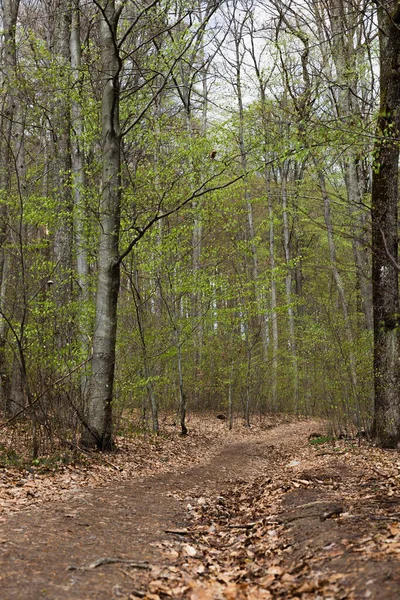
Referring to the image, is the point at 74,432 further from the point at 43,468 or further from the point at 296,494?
the point at 296,494

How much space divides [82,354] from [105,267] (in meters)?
1.78

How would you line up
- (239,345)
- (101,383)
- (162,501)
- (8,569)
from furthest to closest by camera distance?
(239,345) → (101,383) → (162,501) → (8,569)

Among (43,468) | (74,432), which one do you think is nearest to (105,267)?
(74,432)

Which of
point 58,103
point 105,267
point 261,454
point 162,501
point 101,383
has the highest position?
point 58,103

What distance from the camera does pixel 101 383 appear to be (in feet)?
25.7

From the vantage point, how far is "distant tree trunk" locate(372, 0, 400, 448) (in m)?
7.90

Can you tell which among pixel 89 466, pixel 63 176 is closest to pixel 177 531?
pixel 89 466

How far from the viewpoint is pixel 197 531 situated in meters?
4.41

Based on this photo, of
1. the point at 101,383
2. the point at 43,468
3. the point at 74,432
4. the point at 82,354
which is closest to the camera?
the point at 43,468

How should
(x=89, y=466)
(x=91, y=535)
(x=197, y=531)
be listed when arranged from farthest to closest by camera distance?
1. (x=89, y=466)
2. (x=197, y=531)
3. (x=91, y=535)

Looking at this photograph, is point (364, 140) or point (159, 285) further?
point (159, 285)

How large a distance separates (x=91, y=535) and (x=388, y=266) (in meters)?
6.27

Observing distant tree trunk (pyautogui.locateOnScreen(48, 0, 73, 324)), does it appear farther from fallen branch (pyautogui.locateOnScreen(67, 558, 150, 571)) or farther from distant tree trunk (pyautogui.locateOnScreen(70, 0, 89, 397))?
fallen branch (pyautogui.locateOnScreen(67, 558, 150, 571))

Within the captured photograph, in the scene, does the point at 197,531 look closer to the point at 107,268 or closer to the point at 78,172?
the point at 107,268
